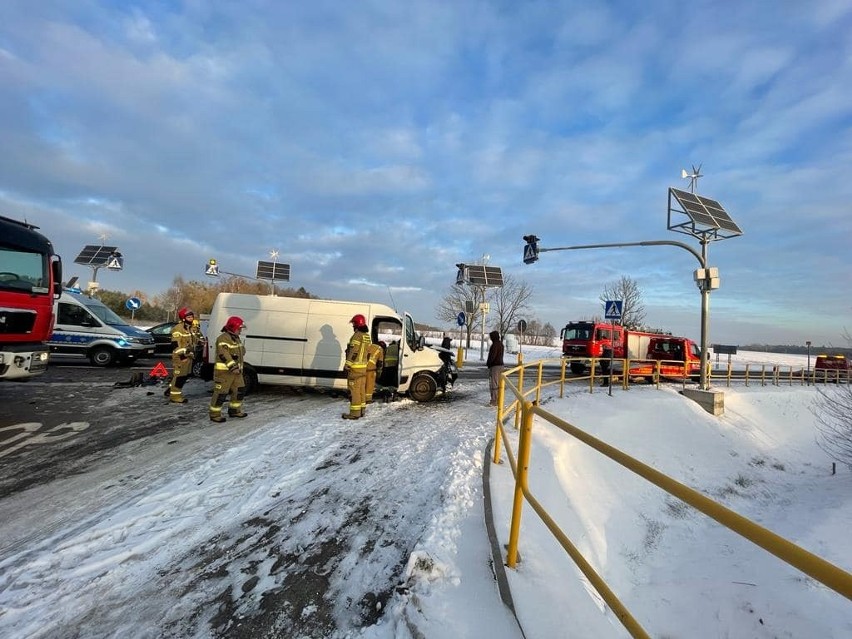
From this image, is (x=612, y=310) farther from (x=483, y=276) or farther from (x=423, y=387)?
(x=483, y=276)

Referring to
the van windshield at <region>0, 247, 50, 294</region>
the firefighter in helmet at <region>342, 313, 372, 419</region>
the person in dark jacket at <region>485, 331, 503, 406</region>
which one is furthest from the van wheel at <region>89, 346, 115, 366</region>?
the person in dark jacket at <region>485, 331, 503, 406</region>

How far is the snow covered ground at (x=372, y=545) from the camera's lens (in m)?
2.71

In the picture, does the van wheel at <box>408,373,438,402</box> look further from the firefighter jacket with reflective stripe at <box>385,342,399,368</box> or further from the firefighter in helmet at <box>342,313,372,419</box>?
the firefighter in helmet at <box>342,313,372,419</box>

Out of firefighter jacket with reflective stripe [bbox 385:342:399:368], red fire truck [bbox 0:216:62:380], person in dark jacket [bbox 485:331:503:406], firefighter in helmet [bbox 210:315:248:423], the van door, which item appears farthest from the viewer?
the van door

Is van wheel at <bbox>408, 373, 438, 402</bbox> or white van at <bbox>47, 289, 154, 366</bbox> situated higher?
white van at <bbox>47, 289, 154, 366</bbox>

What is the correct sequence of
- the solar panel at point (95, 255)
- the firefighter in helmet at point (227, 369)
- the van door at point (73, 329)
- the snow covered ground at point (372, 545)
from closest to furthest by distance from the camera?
the snow covered ground at point (372, 545) < the firefighter in helmet at point (227, 369) < the van door at point (73, 329) < the solar panel at point (95, 255)

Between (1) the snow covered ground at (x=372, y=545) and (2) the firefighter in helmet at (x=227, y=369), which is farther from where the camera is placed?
(2) the firefighter in helmet at (x=227, y=369)

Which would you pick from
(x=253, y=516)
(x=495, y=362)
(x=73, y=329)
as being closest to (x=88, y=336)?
(x=73, y=329)

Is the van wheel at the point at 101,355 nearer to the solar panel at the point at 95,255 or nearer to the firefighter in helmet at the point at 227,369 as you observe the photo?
the firefighter in helmet at the point at 227,369

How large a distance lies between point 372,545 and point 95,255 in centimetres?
3186

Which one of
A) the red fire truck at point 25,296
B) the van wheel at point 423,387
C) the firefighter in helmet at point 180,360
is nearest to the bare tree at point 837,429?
the van wheel at point 423,387

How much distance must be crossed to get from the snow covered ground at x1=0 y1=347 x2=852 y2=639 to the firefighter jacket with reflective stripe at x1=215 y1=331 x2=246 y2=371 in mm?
1120

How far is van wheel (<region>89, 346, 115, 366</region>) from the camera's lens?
13695 mm

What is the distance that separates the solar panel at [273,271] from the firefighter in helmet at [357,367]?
74.1 ft
